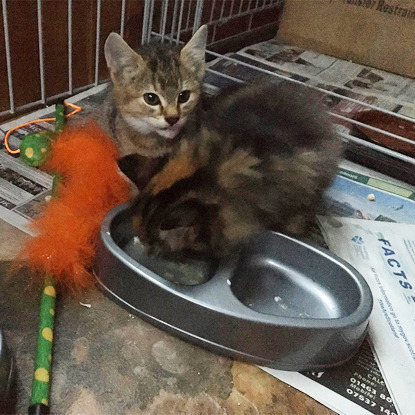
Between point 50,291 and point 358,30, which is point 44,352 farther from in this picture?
point 358,30

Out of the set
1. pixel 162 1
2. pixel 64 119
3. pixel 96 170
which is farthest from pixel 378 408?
pixel 162 1

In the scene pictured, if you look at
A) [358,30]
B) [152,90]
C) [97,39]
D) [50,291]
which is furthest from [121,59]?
[358,30]

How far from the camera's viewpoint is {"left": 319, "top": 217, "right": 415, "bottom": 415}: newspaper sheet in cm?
77

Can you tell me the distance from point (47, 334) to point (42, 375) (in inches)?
2.9

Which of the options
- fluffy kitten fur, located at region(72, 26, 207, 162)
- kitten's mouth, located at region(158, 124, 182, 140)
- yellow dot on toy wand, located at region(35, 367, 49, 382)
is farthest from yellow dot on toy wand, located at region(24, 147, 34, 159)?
yellow dot on toy wand, located at region(35, 367, 49, 382)

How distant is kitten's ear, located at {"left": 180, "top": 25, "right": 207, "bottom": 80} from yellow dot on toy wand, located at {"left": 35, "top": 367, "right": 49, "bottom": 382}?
29.7 inches

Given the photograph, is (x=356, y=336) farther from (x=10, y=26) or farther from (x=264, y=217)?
(x=10, y=26)

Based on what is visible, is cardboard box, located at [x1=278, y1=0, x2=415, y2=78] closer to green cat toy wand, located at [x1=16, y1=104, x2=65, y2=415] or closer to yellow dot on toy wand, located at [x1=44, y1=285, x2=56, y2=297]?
green cat toy wand, located at [x1=16, y1=104, x2=65, y2=415]

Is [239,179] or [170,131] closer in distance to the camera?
[239,179]

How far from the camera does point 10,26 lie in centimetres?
115

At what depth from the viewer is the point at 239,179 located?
0.80 meters

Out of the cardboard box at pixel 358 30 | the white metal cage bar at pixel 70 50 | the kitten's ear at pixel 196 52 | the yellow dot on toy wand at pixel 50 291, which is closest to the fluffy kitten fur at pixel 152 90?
the kitten's ear at pixel 196 52

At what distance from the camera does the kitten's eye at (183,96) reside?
1090 mm

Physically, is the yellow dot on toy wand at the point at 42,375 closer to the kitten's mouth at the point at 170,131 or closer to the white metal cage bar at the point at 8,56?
the kitten's mouth at the point at 170,131
